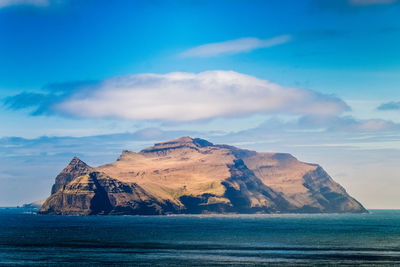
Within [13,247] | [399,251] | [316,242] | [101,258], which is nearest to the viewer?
[101,258]

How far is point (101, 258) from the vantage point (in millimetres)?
145000

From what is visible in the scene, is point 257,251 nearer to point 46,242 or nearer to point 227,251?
point 227,251

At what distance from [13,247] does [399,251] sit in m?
125

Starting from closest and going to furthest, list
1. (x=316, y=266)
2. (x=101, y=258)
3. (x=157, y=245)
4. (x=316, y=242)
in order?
1. (x=316, y=266)
2. (x=101, y=258)
3. (x=157, y=245)
4. (x=316, y=242)

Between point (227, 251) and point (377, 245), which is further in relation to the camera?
point (377, 245)

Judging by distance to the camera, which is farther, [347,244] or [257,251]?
[347,244]

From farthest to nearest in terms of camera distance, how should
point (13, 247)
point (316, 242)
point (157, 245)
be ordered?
point (316, 242) → point (157, 245) → point (13, 247)

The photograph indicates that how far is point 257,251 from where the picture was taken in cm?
16562

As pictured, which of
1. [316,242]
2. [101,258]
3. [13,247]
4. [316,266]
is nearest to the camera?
[316,266]

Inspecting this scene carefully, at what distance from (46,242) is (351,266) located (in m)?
116

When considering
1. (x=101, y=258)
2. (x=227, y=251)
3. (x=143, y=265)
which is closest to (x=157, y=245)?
(x=227, y=251)

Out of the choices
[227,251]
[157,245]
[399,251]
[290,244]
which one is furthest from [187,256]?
[399,251]

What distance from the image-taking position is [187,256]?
15175 centimetres

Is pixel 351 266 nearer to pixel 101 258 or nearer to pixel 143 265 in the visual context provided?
pixel 143 265
